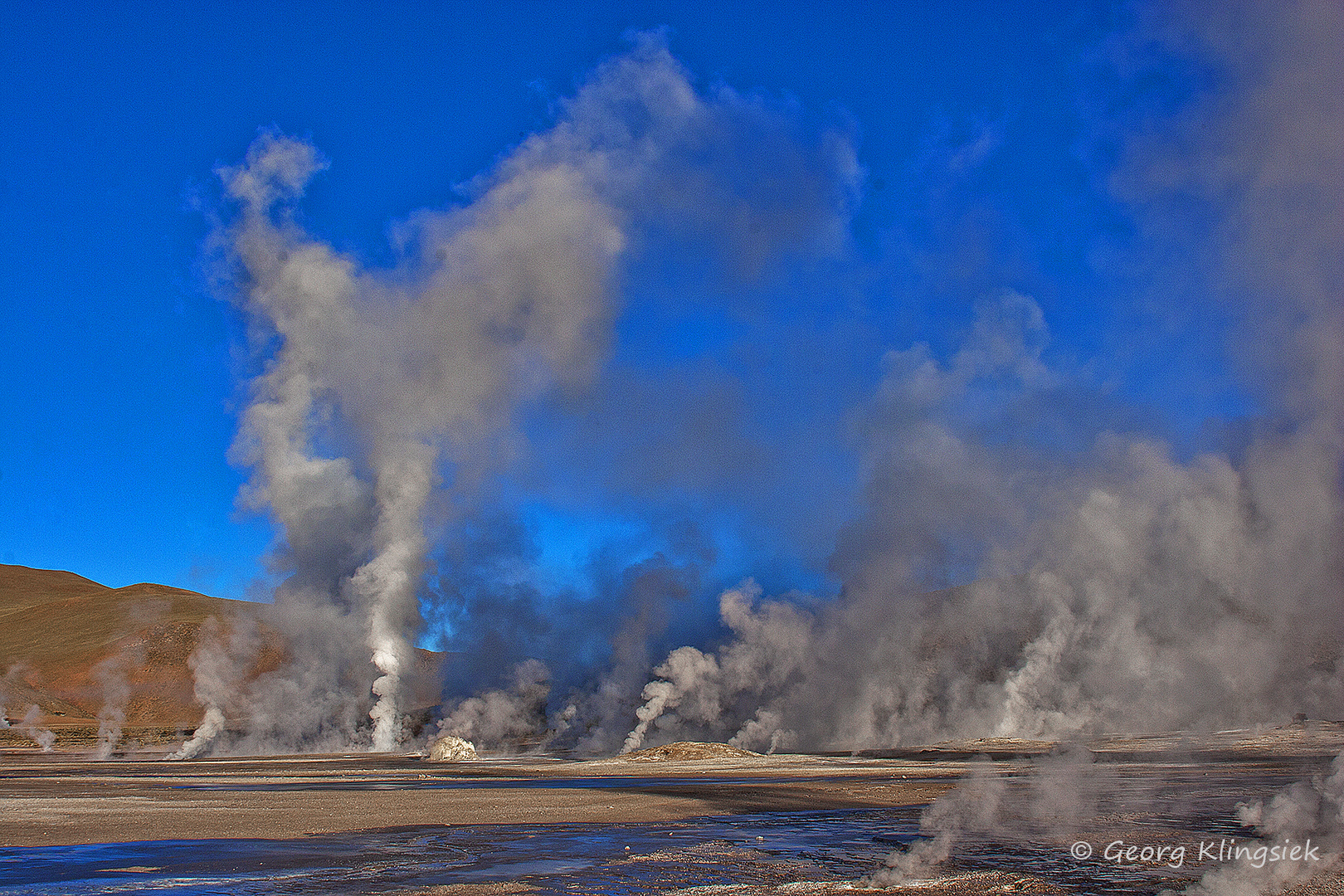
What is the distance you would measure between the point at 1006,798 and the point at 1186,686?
56862 mm

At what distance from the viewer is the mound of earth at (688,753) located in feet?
240

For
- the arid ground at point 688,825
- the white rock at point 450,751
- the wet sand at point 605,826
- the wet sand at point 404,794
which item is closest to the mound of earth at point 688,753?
the wet sand at point 404,794

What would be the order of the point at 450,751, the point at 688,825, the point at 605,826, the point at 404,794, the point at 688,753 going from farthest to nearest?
the point at 450,751 → the point at 688,753 → the point at 404,794 → the point at 605,826 → the point at 688,825

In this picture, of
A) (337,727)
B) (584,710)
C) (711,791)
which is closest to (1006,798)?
(711,791)

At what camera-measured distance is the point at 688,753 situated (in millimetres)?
74500

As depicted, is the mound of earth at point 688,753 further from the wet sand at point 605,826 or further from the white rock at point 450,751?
the wet sand at point 605,826

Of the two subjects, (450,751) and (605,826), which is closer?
(605,826)

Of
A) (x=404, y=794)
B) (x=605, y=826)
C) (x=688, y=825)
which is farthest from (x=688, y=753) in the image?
(x=688, y=825)

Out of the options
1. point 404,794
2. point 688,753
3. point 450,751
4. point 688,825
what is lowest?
point 688,753

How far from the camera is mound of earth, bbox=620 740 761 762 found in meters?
73.2

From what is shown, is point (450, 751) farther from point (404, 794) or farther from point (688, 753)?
point (404, 794)

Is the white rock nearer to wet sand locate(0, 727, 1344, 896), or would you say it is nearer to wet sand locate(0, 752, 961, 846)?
wet sand locate(0, 752, 961, 846)

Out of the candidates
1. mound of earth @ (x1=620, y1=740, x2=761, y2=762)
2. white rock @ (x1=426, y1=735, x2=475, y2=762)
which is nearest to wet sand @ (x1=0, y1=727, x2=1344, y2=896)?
mound of earth @ (x1=620, y1=740, x2=761, y2=762)

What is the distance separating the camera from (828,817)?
102ft
